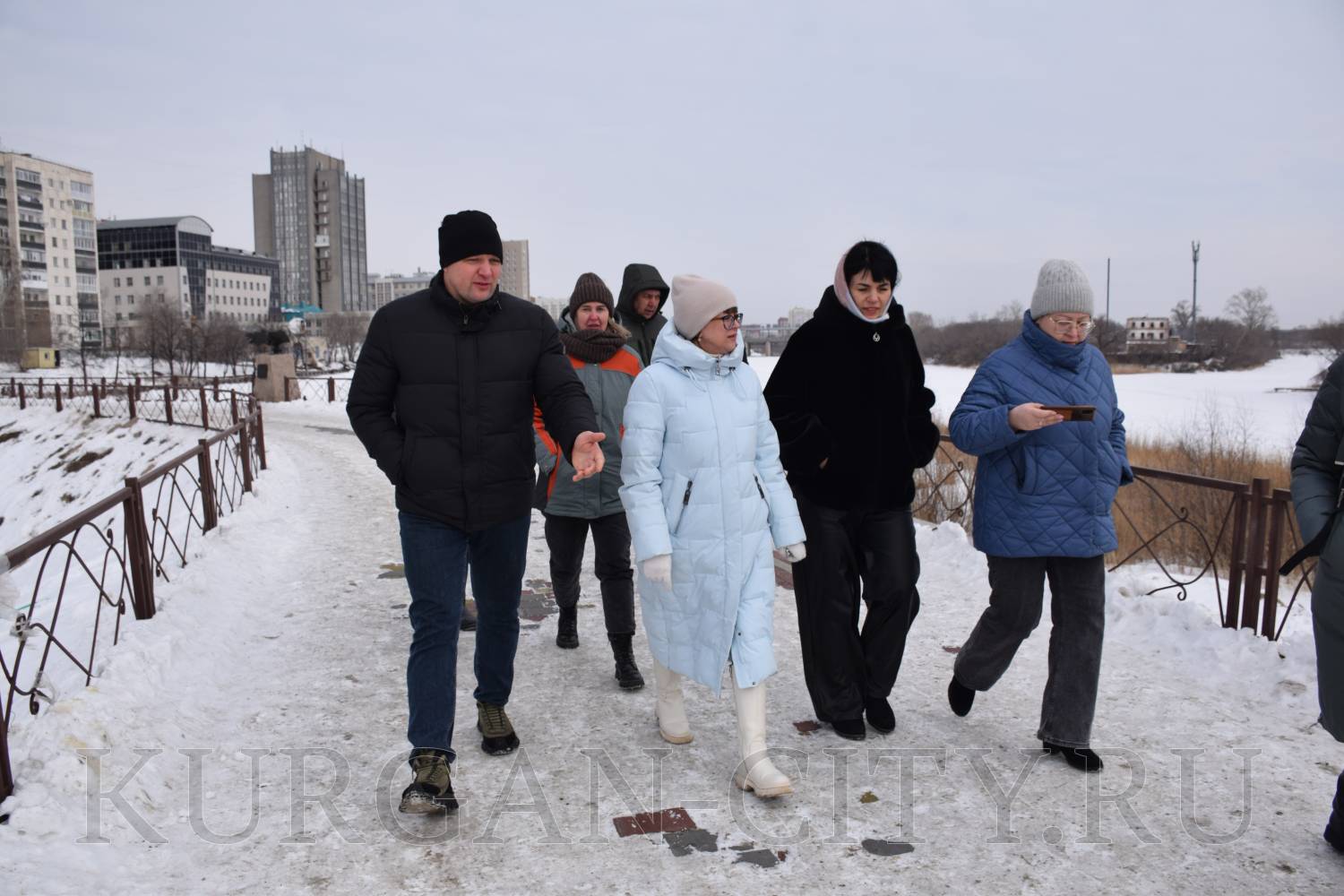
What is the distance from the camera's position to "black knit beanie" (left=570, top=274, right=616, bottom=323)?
14.2 feet

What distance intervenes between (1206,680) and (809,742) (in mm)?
2092

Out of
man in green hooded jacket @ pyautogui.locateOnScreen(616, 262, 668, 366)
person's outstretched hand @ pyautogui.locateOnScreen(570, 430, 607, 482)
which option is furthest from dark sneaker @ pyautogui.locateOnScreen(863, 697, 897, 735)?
man in green hooded jacket @ pyautogui.locateOnScreen(616, 262, 668, 366)

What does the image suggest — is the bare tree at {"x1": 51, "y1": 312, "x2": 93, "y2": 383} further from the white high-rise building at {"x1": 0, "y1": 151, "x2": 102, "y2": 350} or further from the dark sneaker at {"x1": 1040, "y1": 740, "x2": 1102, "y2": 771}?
the dark sneaker at {"x1": 1040, "y1": 740, "x2": 1102, "y2": 771}

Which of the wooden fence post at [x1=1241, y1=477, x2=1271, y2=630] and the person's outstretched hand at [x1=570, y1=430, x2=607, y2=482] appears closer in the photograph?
the person's outstretched hand at [x1=570, y1=430, x2=607, y2=482]

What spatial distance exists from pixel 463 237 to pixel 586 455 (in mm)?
837

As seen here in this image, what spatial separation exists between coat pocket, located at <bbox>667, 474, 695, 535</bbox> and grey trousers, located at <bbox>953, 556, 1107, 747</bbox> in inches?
48.9

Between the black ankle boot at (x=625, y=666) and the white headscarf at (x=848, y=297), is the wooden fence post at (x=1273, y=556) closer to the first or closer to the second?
the white headscarf at (x=848, y=297)

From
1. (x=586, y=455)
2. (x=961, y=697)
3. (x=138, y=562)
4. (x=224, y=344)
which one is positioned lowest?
(x=961, y=697)

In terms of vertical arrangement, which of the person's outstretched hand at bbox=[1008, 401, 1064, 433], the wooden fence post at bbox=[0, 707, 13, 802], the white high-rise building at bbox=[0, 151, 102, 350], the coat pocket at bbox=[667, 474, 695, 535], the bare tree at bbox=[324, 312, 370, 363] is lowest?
the wooden fence post at bbox=[0, 707, 13, 802]

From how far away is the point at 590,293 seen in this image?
433 cm

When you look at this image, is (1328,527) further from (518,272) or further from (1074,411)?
(518,272)

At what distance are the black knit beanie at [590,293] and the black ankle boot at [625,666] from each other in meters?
1.58

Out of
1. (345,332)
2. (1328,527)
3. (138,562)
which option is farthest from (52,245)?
(1328,527)

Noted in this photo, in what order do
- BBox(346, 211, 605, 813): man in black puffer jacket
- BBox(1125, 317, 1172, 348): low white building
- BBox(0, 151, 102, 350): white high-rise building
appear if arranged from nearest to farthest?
BBox(346, 211, 605, 813): man in black puffer jacket → BBox(0, 151, 102, 350): white high-rise building → BBox(1125, 317, 1172, 348): low white building
